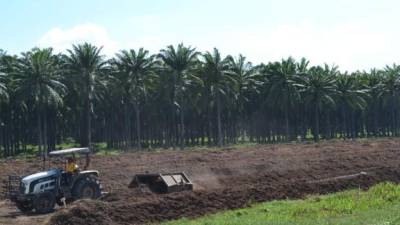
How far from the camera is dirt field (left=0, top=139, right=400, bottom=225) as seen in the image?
21.9 meters

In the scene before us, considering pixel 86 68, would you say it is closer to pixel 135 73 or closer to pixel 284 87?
pixel 135 73

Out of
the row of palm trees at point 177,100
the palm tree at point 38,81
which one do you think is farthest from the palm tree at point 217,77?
the palm tree at point 38,81

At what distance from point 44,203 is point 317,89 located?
71149 mm

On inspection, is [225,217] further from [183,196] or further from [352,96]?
[352,96]

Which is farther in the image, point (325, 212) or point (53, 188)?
point (53, 188)

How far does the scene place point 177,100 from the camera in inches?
3201

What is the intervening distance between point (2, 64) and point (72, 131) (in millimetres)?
19150

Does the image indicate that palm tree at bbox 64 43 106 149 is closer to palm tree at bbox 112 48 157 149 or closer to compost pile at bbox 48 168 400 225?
palm tree at bbox 112 48 157 149

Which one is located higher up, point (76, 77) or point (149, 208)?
point (76, 77)

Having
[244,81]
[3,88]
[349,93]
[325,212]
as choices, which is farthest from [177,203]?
[349,93]

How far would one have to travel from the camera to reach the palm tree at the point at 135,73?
256 feet

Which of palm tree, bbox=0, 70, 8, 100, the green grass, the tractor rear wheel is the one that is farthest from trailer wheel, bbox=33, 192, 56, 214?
palm tree, bbox=0, 70, 8, 100

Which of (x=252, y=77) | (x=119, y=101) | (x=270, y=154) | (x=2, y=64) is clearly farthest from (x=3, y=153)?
(x=270, y=154)

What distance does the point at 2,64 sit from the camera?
74438 mm
